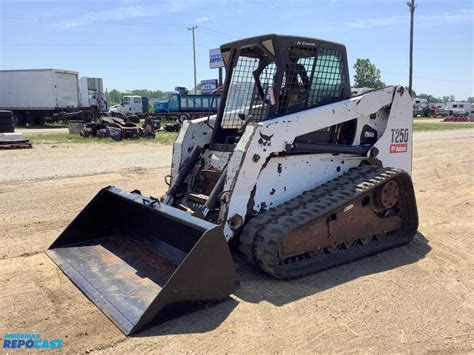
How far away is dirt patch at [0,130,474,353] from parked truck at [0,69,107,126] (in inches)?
1048

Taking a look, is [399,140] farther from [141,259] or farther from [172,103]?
[172,103]

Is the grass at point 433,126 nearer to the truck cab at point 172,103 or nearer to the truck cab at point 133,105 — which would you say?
the truck cab at point 172,103

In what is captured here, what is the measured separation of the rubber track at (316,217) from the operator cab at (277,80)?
680 millimetres

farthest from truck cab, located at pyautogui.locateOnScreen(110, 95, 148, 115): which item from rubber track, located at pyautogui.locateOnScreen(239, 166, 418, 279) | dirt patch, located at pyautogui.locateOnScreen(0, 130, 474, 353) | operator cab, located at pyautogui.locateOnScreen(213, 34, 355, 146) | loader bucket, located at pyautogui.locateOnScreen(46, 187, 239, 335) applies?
rubber track, located at pyautogui.locateOnScreen(239, 166, 418, 279)

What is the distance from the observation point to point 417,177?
10.3 m

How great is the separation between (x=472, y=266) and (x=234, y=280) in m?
2.68

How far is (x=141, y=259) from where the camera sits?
461 cm

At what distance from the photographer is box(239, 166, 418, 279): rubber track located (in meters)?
4.22

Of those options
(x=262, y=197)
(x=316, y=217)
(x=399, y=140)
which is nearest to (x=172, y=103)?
(x=399, y=140)

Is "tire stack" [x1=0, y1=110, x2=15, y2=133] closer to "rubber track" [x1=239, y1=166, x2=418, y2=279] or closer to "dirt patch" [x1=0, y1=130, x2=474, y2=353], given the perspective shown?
"dirt patch" [x1=0, y1=130, x2=474, y2=353]

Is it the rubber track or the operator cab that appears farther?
the operator cab

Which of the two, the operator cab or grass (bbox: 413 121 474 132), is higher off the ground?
the operator cab

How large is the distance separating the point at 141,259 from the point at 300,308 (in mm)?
1705

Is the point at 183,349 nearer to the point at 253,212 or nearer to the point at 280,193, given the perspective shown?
the point at 253,212
